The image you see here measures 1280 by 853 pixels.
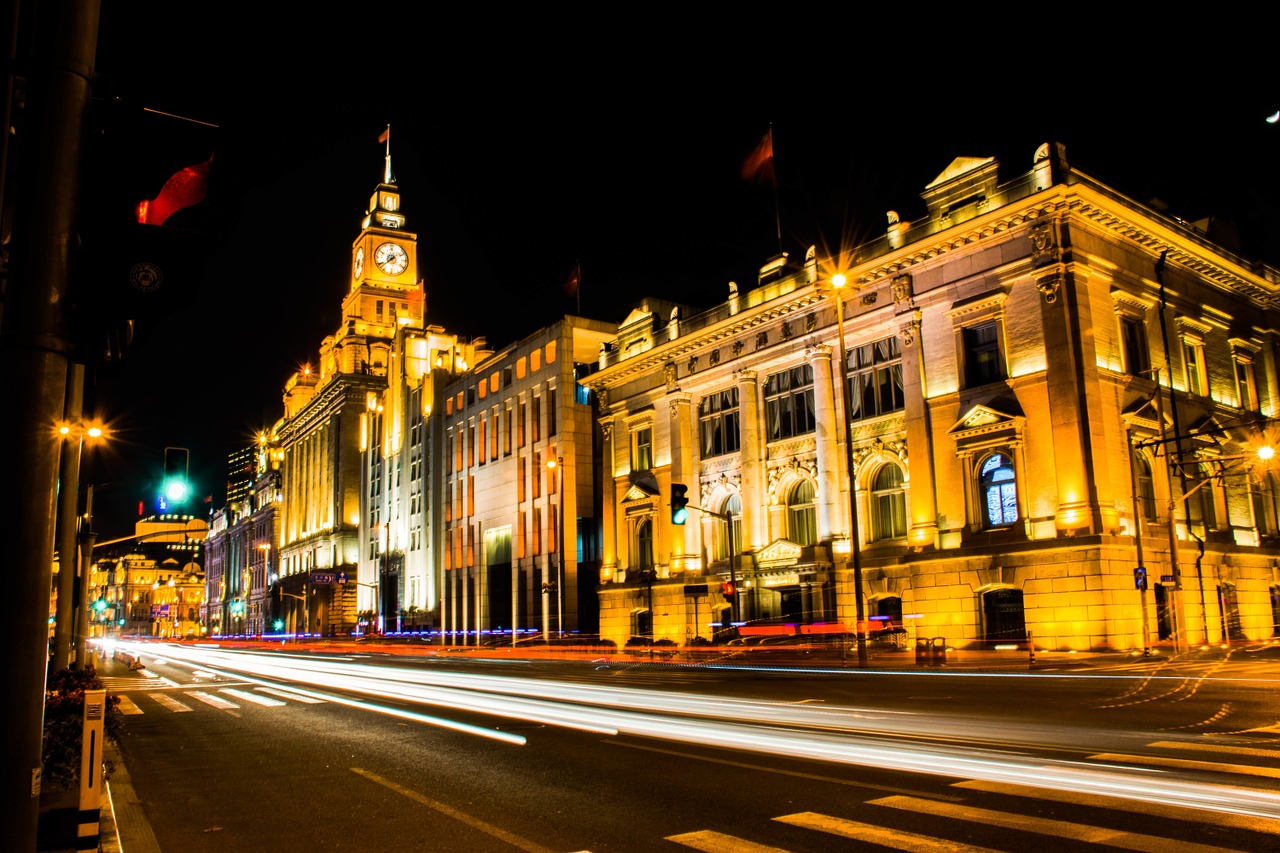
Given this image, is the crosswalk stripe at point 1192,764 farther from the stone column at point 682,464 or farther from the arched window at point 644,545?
the arched window at point 644,545

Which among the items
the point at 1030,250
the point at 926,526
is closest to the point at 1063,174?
the point at 1030,250

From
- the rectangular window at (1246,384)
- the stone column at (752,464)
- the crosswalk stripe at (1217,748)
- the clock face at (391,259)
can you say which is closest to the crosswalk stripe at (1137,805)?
the crosswalk stripe at (1217,748)

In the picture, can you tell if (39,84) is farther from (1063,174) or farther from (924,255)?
(924,255)

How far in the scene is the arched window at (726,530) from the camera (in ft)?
156

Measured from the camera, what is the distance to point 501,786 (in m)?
10.9

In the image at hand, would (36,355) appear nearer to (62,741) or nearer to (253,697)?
(62,741)

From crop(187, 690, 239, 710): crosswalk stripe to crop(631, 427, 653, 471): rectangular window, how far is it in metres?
29.4

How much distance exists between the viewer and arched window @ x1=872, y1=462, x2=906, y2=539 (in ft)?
131

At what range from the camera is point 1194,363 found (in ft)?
132

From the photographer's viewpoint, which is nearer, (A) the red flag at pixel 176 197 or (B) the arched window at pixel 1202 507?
(A) the red flag at pixel 176 197

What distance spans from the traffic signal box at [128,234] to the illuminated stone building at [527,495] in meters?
56.1

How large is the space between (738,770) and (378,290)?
12788 cm

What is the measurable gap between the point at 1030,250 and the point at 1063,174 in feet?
9.41

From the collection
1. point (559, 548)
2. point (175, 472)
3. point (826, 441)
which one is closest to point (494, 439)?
point (559, 548)
